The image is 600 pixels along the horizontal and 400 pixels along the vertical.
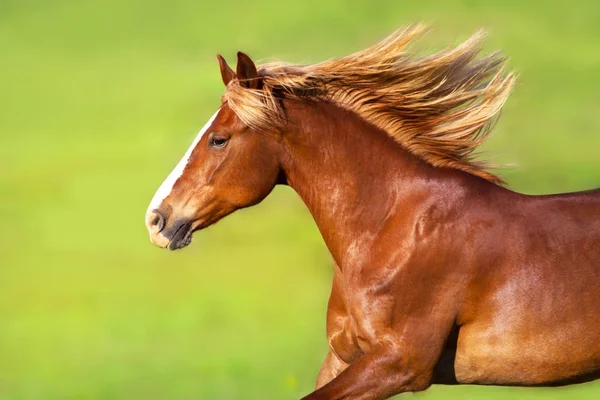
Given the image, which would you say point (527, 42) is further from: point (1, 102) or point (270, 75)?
point (270, 75)

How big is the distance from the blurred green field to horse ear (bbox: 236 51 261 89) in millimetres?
893

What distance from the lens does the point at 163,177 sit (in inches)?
734

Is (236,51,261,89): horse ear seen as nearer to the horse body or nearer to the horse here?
the horse

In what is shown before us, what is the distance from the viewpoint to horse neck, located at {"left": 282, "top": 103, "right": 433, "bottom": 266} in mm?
5344

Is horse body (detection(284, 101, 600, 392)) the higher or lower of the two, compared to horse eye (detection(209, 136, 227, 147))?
Result: lower

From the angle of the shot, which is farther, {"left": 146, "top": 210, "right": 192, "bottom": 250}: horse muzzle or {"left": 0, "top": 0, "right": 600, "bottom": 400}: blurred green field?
{"left": 0, "top": 0, "right": 600, "bottom": 400}: blurred green field

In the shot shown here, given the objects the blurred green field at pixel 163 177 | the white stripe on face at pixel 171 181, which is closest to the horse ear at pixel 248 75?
the white stripe on face at pixel 171 181

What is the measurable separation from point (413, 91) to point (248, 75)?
72cm

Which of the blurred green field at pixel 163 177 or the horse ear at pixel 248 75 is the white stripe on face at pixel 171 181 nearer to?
the horse ear at pixel 248 75

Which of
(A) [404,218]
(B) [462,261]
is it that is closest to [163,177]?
(A) [404,218]

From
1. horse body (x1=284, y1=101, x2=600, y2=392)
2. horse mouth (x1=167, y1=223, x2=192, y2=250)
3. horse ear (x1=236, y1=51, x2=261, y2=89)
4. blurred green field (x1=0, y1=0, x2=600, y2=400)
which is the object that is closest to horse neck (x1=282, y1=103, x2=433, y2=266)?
horse body (x1=284, y1=101, x2=600, y2=392)

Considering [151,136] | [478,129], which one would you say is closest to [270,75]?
[478,129]

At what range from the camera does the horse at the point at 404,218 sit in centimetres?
518

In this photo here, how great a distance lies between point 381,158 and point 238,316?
6.66 m
